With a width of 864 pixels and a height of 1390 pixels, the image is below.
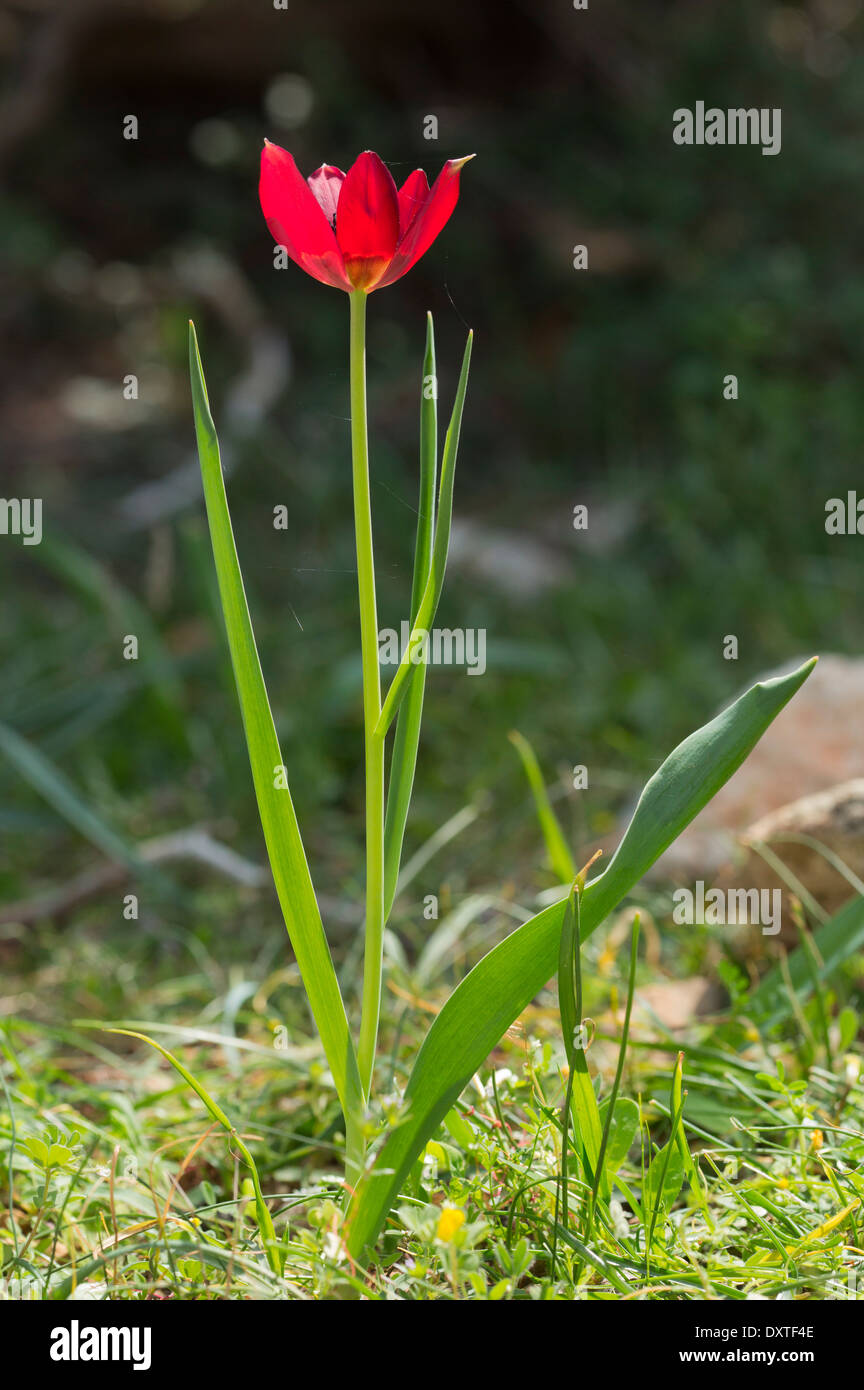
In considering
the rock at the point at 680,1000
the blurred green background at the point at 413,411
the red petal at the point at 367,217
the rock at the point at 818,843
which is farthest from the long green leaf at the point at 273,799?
the blurred green background at the point at 413,411

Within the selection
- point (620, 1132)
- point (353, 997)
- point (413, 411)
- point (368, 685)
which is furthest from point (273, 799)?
point (413, 411)

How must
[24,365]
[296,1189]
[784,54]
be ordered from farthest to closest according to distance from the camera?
1. [24,365]
2. [784,54]
3. [296,1189]

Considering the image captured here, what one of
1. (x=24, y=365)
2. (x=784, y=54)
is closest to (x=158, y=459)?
(x=24, y=365)

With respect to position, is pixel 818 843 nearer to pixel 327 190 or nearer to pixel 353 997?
pixel 353 997

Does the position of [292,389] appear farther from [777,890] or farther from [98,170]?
[777,890]

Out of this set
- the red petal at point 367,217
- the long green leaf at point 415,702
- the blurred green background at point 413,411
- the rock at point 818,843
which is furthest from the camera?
the blurred green background at point 413,411

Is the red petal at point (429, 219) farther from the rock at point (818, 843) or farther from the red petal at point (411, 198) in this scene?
the rock at point (818, 843)
